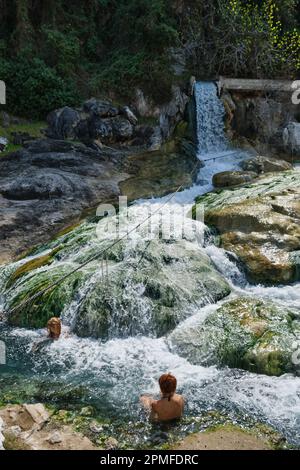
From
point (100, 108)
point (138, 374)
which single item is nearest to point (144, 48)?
point (100, 108)

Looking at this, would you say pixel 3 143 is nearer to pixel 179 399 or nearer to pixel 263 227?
pixel 263 227

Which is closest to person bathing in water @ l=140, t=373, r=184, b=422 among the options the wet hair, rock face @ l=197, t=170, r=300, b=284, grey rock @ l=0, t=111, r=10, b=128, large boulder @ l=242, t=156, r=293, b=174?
the wet hair

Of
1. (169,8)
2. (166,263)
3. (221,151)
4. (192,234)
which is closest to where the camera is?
(166,263)

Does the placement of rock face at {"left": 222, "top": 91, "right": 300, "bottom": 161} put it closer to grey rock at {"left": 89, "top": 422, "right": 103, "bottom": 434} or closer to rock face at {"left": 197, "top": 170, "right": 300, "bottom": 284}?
rock face at {"left": 197, "top": 170, "right": 300, "bottom": 284}

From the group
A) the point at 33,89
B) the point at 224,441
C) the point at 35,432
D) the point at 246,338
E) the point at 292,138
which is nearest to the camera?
the point at 224,441

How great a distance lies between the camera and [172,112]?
17.7 metres

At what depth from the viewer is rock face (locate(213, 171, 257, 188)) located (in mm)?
12629

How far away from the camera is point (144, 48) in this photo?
19.1m

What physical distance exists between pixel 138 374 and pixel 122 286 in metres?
2.11

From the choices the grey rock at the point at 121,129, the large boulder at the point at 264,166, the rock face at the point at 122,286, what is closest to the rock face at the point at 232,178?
the large boulder at the point at 264,166

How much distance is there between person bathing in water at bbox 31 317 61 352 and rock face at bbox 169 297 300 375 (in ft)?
6.24
